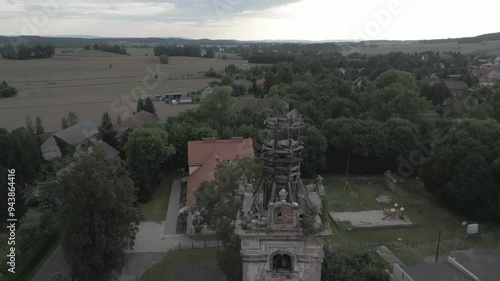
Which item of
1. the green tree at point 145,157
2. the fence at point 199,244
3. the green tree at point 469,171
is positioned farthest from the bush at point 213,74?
the fence at point 199,244

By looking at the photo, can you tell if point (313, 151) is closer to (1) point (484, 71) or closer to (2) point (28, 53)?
(2) point (28, 53)

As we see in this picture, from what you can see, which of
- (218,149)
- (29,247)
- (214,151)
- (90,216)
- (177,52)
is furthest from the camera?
(177,52)

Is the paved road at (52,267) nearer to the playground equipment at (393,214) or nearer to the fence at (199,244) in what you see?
the fence at (199,244)

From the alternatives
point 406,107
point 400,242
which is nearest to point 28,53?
point 406,107

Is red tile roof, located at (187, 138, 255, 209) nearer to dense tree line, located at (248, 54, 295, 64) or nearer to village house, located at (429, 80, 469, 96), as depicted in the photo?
village house, located at (429, 80, 469, 96)

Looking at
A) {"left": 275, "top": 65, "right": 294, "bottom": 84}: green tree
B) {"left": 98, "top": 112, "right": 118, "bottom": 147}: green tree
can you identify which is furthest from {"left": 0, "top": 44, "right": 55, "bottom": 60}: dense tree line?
{"left": 98, "top": 112, "right": 118, "bottom": 147}: green tree

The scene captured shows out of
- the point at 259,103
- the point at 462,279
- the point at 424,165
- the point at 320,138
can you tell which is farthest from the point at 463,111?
the point at 462,279
